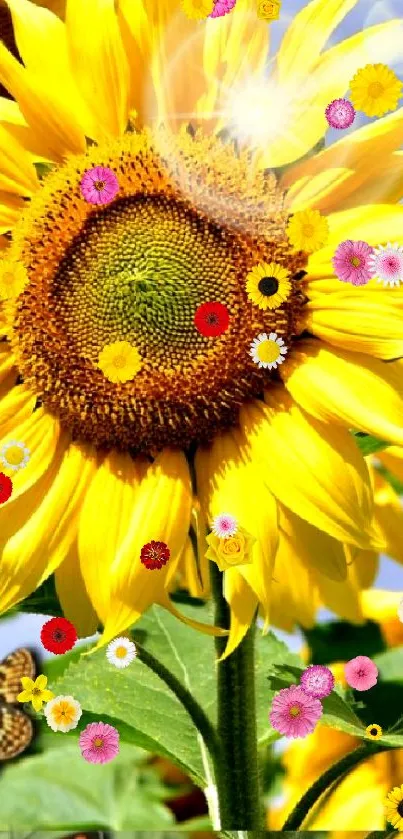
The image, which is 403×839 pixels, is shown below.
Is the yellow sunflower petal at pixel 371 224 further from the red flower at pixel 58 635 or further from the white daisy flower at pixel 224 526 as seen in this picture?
the red flower at pixel 58 635

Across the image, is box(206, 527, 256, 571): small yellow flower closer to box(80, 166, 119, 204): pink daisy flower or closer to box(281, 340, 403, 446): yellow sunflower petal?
box(281, 340, 403, 446): yellow sunflower petal

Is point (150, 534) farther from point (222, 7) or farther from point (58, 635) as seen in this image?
point (222, 7)

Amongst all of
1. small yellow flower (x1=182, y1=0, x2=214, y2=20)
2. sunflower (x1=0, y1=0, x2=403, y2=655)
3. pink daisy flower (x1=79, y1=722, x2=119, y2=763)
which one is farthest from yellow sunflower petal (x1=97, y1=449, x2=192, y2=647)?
small yellow flower (x1=182, y1=0, x2=214, y2=20)

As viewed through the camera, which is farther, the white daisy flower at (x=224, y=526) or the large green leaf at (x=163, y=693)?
the large green leaf at (x=163, y=693)

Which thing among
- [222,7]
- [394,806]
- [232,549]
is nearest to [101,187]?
[222,7]

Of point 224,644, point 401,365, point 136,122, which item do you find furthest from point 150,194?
point 224,644

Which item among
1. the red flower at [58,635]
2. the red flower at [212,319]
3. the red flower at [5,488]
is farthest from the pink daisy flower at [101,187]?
the red flower at [58,635]
